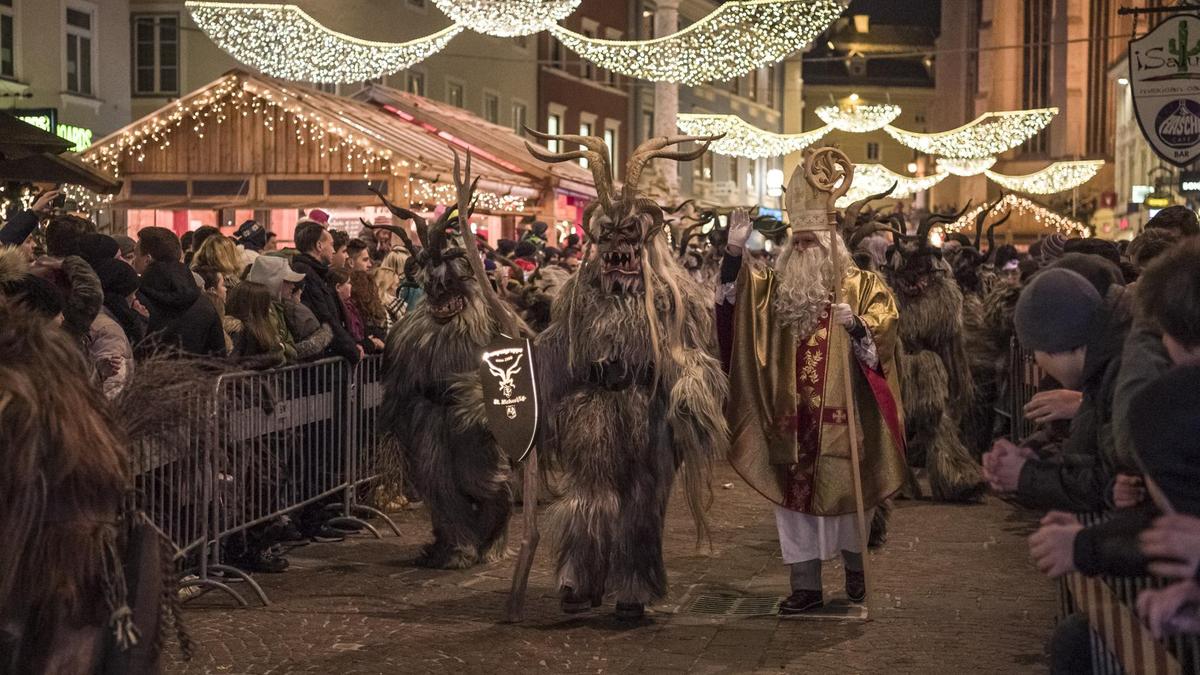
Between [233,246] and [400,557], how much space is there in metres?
3.03

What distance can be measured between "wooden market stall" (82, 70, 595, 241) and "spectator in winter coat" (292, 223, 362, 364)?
10450mm

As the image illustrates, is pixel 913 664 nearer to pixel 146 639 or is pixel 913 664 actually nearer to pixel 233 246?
pixel 146 639

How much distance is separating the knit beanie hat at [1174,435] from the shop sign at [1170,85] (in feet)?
35.0

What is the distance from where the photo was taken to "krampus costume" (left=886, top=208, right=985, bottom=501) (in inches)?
513

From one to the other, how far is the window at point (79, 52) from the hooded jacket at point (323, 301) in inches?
678

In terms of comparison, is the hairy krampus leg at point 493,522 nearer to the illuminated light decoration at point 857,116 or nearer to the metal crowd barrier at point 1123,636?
the metal crowd barrier at point 1123,636

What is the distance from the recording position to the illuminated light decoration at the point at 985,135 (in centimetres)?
2420

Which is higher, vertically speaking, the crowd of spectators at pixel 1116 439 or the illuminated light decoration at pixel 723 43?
the illuminated light decoration at pixel 723 43

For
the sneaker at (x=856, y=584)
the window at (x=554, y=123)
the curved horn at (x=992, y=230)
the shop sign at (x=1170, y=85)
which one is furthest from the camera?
the window at (x=554, y=123)

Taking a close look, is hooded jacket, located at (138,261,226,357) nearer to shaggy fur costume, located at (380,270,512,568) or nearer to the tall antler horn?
shaggy fur costume, located at (380,270,512,568)

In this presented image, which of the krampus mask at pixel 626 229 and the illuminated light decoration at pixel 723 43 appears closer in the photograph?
the krampus mask at pixel 626 229

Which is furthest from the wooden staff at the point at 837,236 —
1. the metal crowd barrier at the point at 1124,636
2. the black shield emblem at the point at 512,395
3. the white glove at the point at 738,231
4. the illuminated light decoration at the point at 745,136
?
the illuminated light decoration at the point at 745,136

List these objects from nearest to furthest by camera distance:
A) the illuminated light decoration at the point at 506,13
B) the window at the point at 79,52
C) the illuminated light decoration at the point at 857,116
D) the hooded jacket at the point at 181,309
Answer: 1. the hooded jacket at the point at 181,309
2. the illuminated light decoration at the point at 506,13
3. the illuminated light decoration at the point at 857,116
4. the window at the point at 79,52

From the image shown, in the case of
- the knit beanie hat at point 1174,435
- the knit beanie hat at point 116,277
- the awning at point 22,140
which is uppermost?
the awning at point 22,140
